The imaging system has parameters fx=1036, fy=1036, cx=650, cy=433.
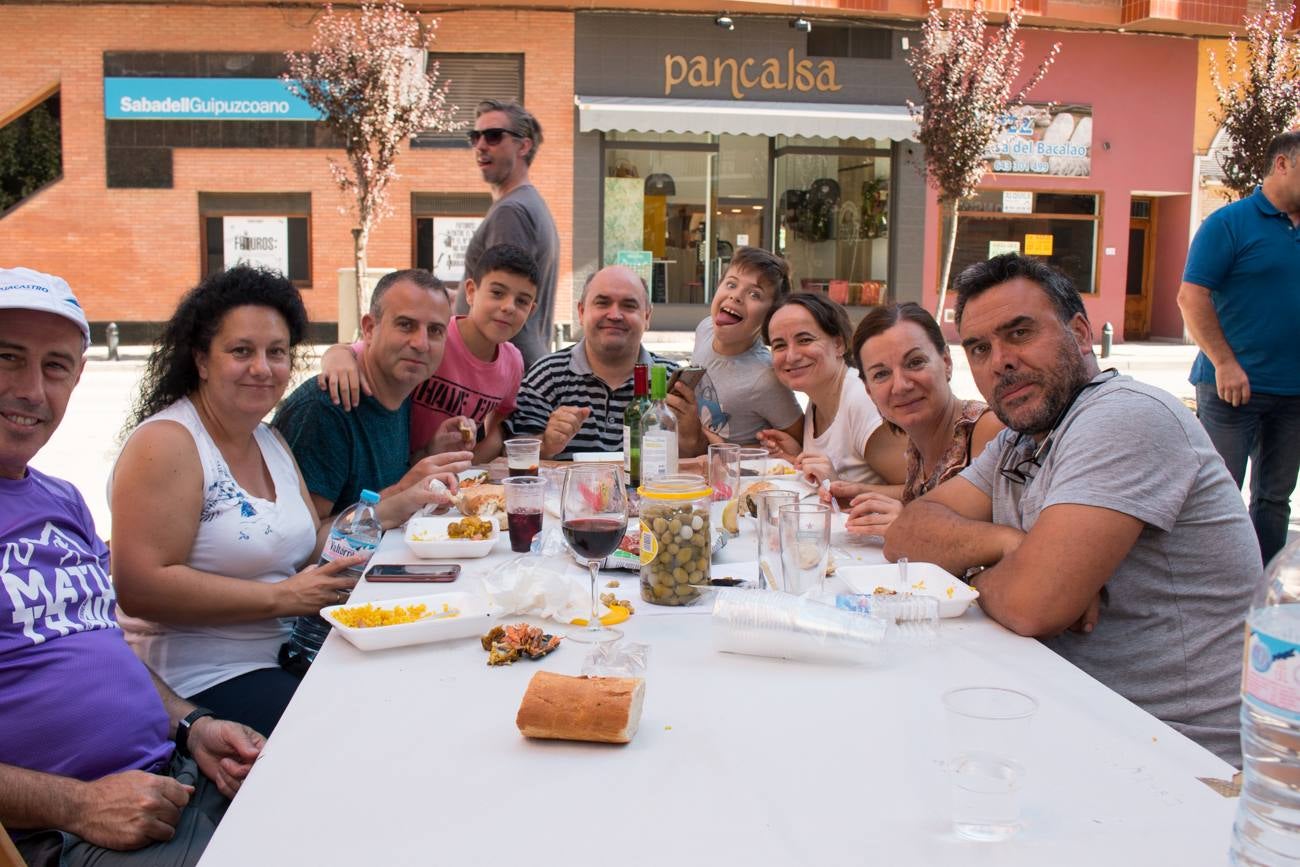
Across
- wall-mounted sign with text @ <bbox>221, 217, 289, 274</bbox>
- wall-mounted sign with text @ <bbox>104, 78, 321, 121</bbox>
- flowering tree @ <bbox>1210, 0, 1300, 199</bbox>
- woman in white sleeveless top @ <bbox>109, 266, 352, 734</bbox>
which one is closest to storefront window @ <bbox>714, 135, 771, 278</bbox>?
flowering tree @ <bbox>1210, 0, 1300, 199</bbox>

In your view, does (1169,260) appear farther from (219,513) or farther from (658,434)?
(219,513)

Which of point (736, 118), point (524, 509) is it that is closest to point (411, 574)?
point (524, 509)

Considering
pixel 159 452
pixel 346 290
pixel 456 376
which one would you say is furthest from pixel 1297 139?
pixel 346 290

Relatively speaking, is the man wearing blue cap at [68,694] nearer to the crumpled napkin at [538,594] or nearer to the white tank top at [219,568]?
the white tank top at [219,568]

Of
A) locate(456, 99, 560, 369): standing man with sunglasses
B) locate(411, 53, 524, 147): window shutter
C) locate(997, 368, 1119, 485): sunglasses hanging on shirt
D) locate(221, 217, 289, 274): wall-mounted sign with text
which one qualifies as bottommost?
locate(997, 368, 1119, 485): sunglasses hanging on shirt

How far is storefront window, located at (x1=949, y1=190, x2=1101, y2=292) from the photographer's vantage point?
18.9 metres

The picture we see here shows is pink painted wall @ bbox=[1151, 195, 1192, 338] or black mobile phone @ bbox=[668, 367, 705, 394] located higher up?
pink painted wall @ bbox=[1151, 195, 1192, 338]

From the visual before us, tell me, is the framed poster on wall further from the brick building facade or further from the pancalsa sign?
the pancalsa sign

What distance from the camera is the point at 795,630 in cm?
190

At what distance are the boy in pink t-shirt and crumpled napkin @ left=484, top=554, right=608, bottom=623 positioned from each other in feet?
6.64

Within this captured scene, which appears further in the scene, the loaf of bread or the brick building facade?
the brick building facade

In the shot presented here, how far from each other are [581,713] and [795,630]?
50cm

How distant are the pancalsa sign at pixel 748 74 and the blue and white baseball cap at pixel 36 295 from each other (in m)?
16.4

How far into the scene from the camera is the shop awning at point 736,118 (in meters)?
16.8
